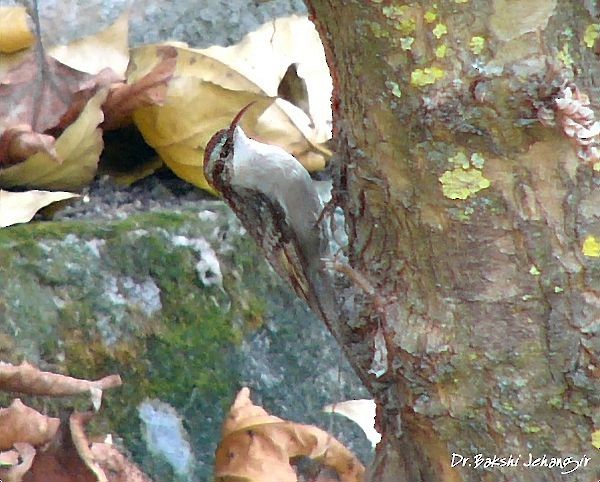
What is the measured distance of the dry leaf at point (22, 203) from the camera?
0.97m

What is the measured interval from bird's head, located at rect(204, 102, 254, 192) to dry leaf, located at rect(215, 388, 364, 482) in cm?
23

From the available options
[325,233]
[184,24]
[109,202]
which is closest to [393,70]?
[325,233]

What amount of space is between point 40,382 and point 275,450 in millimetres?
216

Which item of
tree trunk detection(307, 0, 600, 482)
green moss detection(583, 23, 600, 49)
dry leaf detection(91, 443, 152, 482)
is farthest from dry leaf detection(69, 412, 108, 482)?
green moss detection(583, 23, 600, 49)

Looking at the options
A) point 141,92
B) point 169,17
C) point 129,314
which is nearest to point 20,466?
point 129,314

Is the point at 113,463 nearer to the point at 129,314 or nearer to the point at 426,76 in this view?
the point at 129,314

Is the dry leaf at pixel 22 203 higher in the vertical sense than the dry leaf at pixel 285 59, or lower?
lower

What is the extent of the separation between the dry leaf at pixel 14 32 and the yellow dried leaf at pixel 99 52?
4 centimetres

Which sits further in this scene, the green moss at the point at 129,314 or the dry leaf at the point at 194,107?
the dry leaf at the point at 194,107

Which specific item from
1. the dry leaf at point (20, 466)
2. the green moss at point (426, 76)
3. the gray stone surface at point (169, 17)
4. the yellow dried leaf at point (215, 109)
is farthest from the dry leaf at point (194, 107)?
the green moss at point (426, 76)

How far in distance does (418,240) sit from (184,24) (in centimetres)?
84

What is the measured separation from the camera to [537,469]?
64cm

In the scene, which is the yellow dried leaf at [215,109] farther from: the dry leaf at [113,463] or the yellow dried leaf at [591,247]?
the yellow dried leaf at [591,247]

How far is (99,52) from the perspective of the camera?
3.78ft
